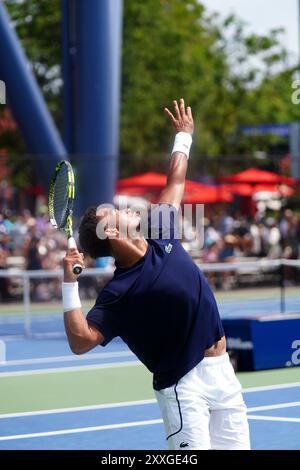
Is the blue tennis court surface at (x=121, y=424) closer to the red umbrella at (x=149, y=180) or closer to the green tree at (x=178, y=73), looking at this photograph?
the red umbrella at (x=149, y=180)

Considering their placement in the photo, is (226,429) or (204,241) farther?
(204,241)

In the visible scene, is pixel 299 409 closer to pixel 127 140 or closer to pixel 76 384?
pixel 76 384

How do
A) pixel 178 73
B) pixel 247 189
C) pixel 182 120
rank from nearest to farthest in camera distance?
pixel 182 120 < pixel 247 189 < pixel 178 73

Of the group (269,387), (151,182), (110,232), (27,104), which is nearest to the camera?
(110,232)

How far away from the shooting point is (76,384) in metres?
12.6

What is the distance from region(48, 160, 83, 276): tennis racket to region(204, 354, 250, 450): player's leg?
1.05 metres

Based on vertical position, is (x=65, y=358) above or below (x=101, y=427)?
below

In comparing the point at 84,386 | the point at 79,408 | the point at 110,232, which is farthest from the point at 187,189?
the point at 110,232

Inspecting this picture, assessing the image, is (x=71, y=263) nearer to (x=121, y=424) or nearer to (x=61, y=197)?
(x=61, y=197)

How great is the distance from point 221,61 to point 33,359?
112 ft

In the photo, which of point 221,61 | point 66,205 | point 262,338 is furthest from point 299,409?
point 221,61

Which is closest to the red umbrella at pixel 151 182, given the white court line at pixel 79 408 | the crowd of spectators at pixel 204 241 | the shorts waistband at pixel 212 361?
the crowd of spectators at pixel 204 241

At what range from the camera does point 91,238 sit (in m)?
5.53

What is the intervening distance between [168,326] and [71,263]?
579mm
